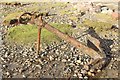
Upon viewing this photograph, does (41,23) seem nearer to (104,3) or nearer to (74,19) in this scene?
(74,19)

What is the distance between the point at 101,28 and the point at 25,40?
24.9 feet

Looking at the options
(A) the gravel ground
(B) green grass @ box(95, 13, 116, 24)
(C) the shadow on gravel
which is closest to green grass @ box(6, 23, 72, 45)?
(A) the gravel ground

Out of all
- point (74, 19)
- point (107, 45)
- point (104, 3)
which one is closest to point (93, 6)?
point (104, 3)

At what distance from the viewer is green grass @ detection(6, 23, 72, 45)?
23.6 metres

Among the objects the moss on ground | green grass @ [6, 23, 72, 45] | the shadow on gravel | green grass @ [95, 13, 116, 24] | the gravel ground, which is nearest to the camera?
the gravel ground

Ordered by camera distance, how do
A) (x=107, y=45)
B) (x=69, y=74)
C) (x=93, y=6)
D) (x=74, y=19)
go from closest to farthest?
1. (x=69, y=74)
2. (x=107, y=45)
3. (x=74, y=19)
4. (x=93, y=6)

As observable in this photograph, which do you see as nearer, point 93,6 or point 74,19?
point 74,19

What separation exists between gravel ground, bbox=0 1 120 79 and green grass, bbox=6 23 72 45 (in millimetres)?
963

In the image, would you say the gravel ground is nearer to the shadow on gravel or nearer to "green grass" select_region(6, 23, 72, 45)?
the shadow on gravel

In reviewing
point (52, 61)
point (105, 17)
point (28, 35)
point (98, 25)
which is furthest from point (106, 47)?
point (105, 17)

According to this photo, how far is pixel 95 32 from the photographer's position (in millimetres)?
26172

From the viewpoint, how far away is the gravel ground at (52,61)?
1736 cm

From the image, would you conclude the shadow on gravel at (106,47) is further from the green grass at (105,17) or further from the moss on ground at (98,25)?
the green grass at (105,17)

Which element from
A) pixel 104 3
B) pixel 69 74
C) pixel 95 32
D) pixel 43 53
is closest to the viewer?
pixel 69 74
